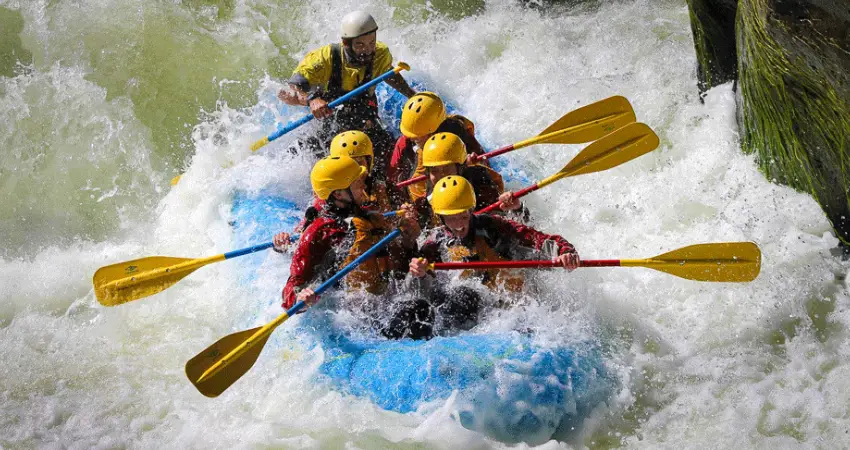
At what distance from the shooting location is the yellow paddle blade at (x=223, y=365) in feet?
11.5

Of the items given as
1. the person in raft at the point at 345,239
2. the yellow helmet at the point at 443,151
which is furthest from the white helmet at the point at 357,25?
the person in raft at the point at 345,239

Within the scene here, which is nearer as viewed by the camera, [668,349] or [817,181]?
[668,349]

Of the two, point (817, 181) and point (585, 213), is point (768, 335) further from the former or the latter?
point (585, 213)

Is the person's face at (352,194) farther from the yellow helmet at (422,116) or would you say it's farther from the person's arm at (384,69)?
the person's arm at (384,69)

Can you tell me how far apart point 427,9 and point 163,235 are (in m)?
3.66

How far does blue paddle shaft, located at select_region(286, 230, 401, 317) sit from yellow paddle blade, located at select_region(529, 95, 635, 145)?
1433 mm

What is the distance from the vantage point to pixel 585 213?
5086mm

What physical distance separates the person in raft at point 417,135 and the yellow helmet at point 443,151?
332mm

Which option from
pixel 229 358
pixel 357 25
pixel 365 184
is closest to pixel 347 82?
pixel 357 25

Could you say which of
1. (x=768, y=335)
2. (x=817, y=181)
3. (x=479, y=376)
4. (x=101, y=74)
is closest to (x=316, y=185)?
(x=479, y=376)

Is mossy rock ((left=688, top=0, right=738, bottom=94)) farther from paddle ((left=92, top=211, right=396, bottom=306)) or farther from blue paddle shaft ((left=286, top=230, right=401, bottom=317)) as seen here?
blue paddle shaft ((left=286, top=230, right=401, bottom=317))

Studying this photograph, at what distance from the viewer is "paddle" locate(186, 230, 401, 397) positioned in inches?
138

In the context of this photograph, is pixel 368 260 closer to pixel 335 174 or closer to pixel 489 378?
pixel 335 174

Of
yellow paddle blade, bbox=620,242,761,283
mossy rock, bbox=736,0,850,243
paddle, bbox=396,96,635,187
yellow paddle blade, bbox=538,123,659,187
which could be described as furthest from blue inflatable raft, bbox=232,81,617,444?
mossy rock, bbox=736,0,850,243
